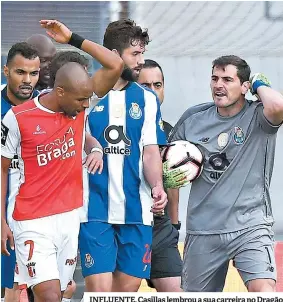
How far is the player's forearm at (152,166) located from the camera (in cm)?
546

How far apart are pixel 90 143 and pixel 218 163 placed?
2.65ft

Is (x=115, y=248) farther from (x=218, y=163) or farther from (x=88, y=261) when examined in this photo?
(x=218, y=163)

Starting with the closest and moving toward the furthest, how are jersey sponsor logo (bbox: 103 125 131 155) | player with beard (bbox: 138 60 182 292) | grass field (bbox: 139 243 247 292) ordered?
jersey sponsor logo (bbox: 103 125 131 155), player with beard (bbox: 138 60 182 292), grass field (bbox: 139 243 247 292)

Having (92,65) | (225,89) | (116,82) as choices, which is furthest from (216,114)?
(92,65)

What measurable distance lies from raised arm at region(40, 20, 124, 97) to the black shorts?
3.57ft

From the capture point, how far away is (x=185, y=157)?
18.6 feet

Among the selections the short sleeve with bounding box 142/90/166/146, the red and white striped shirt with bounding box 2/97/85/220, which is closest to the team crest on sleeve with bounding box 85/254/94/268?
the red and white striped shirt with bounding box 2/97/85/220

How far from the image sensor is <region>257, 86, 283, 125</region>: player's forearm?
17.7 feet

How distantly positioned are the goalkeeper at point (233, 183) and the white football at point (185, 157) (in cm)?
4

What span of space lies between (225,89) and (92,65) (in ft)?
11.5

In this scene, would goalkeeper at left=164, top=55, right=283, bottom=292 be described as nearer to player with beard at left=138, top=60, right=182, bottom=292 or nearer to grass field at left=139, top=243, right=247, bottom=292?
player with beard at left=138, top=60, right=182, bottom=292

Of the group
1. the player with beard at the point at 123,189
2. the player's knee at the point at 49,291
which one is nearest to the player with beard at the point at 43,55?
the player with beard at the point at 123,189

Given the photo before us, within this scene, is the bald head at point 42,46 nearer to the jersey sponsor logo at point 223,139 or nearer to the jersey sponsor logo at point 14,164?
the jersey sponsor logo at point 14,164

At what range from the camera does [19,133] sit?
16.8ft
